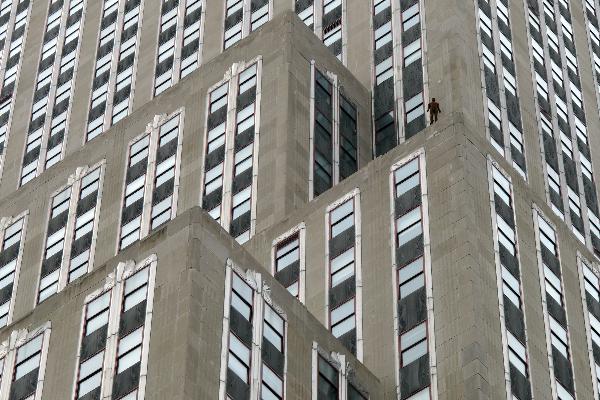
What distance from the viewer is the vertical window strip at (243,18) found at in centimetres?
14950

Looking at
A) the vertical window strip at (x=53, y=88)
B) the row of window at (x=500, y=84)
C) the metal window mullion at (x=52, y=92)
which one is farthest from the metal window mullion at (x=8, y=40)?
the row of window at (x=500, y=84)

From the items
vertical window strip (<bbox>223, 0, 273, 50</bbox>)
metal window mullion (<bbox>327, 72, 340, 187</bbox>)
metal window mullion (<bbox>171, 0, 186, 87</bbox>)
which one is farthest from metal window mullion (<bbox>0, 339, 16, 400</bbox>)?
vertical window strip (<bbox>223, 0, 273, 50</bbox>)

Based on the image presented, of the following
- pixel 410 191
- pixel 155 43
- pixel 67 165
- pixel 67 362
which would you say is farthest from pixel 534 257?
pixel 155 43

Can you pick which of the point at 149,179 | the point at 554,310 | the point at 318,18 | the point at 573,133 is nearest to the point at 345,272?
the point at 554,310

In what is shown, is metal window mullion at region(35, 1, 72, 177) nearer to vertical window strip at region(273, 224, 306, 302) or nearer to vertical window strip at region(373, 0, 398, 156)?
vertical window strip at region(373, 0, 398, 156)

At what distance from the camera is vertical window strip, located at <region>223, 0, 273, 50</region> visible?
14950cm

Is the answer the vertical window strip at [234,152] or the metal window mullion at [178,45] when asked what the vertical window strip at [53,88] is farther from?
the vertical window strip at [234,152]

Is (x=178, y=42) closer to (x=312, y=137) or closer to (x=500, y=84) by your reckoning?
(x=312, y=137)

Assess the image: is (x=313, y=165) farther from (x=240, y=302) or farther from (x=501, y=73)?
(x=240, y=302)

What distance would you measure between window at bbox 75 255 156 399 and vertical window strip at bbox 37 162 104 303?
33737 mm

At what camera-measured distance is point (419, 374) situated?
103m

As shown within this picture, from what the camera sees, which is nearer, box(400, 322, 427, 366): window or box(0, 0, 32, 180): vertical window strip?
box(400, 322, 427, 366): window

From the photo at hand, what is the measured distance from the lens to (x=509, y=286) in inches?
4254

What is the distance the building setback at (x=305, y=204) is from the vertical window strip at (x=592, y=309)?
0.21 meters
